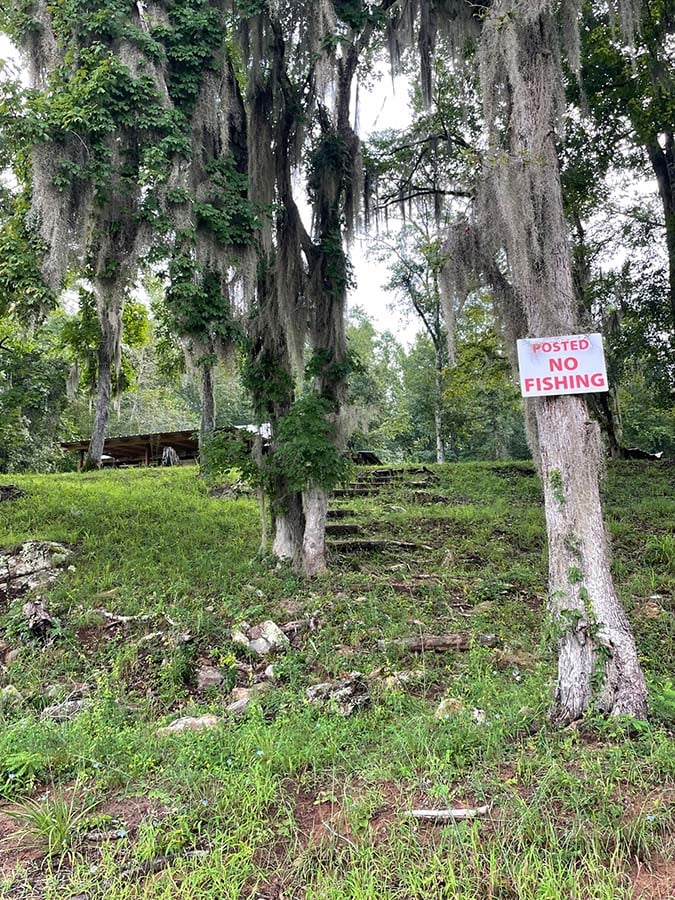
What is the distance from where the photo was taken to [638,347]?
29.3 feet

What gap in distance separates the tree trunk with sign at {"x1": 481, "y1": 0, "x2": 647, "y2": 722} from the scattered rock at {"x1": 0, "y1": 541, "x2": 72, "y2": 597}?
15.0 feet

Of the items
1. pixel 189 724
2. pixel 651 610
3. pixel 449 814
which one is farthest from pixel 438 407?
pixel 449 814

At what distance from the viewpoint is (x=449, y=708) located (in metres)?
2.96

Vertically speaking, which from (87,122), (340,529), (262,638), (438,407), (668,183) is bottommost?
(262,638)

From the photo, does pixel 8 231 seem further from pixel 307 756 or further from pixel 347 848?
pixel 347 848

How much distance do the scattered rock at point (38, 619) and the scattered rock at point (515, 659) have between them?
3469 mm

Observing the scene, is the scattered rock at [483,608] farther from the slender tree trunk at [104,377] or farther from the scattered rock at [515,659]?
the slender tree trunk at [104,377]

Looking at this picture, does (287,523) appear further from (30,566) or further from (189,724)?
(189,724)

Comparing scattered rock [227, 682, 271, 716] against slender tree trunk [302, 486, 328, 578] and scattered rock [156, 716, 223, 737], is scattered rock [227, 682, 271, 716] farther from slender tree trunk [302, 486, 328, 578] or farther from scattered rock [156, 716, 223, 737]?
slender tree trunk [302, 486, 328, 578]

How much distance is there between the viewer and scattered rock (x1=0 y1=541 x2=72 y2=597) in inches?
198

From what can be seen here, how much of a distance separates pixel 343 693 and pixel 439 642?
3.26ft

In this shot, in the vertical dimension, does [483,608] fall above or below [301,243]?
below

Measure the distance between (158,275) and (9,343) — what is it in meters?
4.80

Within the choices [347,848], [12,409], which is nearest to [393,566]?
[347,848]
